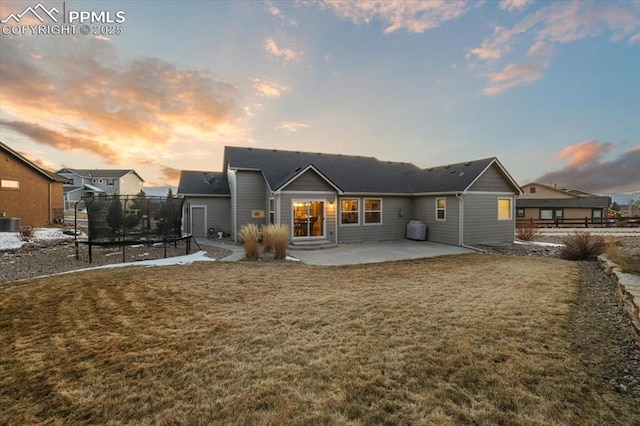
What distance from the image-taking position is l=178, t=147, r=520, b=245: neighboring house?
552 inches

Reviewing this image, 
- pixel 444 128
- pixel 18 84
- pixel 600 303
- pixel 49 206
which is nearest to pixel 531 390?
pixel 600 303

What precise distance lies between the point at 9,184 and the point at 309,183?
1757cm

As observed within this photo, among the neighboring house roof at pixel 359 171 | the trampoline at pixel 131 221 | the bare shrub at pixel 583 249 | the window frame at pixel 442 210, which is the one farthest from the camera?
the window frame at pixel 442 210

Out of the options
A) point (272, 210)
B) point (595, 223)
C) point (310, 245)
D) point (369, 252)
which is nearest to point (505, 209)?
point (369, 252)

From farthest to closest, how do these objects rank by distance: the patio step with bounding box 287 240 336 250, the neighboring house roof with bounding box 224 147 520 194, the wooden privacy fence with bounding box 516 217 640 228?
1. the wooden privacy fence with bounding box 516 217 640 228
2. the neighboring house roof with bounding box 224 147 520 194
3. the patio step with bounding box 287 240 336 250

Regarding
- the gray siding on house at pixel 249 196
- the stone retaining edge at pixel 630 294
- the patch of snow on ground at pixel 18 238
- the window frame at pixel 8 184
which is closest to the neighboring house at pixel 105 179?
the window frame at pixel 8 184

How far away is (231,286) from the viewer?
21.3 feet

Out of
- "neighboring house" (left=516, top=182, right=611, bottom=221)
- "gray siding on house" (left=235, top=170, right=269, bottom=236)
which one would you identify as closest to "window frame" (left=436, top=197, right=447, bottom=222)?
"gray siding on house" (left=235, top=170, right=269, bottom=236)

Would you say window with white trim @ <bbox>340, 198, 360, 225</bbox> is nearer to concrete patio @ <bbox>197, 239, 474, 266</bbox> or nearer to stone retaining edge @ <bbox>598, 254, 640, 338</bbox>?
concrete patio @ <bbox>197, 239, 474, 266</bbox>

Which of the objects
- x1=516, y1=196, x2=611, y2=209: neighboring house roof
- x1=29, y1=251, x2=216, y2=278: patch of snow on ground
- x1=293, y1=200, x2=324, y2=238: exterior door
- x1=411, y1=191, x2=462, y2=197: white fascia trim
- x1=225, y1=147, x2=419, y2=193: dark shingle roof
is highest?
x1=225, y1=147, x2=419, y2=193: dark shingle roof

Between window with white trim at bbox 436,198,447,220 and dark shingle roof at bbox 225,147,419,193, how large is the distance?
2.09 metres

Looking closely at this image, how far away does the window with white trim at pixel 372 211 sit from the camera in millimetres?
15789

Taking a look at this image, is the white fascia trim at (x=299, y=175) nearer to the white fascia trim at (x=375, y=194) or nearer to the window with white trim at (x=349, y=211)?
the white fascia trim at (x=375, y=194)

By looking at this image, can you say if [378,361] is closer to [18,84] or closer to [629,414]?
[629,414]
